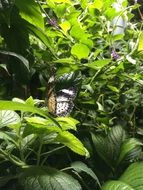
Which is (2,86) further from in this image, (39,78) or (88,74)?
(88,74)

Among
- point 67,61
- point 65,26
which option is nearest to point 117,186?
point 67,61

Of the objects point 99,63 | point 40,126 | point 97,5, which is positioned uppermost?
point 97,5

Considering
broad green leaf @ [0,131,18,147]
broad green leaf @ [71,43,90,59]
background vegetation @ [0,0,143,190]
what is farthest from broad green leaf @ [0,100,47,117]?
broad green leaf @ [71,43,90,59]

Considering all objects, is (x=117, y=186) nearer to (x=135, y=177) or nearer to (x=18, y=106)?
(x=135, y=177)

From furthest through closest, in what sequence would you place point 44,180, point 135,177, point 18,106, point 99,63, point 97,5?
point 97,5 < point 99,63 < point 135,177 < point 44,180 < point 18,106

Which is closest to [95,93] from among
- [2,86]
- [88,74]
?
[88,74]

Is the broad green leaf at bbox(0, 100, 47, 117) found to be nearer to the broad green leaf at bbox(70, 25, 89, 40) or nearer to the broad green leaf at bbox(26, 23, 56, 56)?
the broad green leaf at bbox(26, 23, 56, 56)

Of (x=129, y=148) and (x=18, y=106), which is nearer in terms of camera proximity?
(x=18, y=106)

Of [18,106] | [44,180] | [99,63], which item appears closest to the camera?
[18,106]

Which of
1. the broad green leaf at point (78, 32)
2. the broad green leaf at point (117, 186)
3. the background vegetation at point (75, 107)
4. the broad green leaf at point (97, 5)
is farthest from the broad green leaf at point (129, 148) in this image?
the broad green leaf at point (97, 5)
